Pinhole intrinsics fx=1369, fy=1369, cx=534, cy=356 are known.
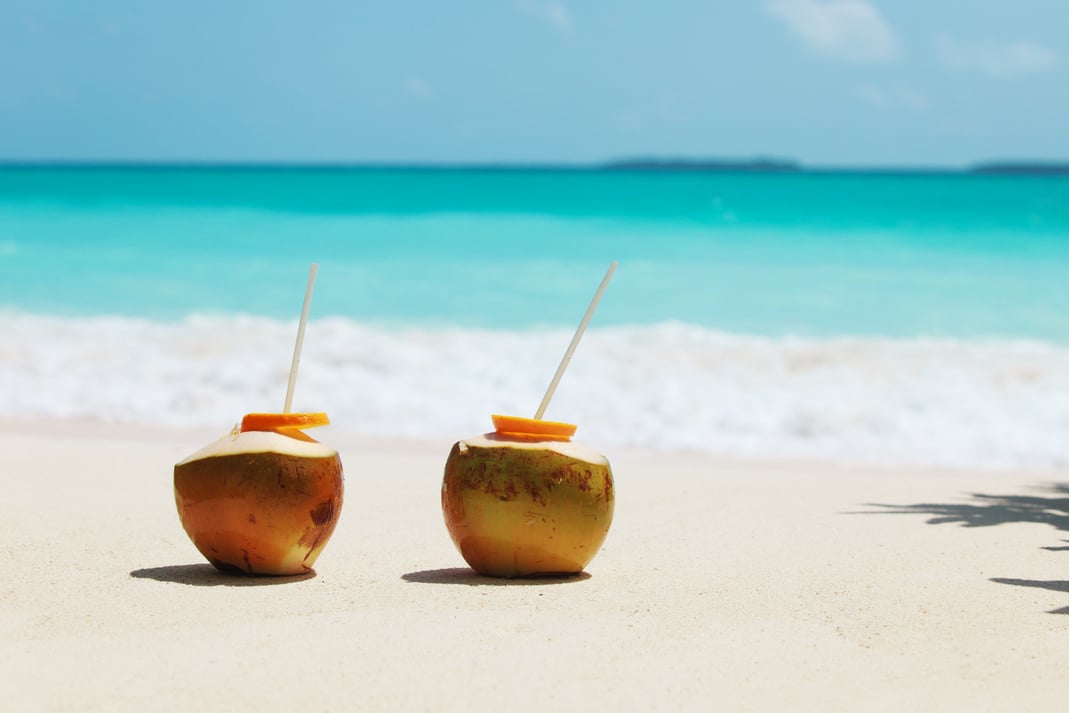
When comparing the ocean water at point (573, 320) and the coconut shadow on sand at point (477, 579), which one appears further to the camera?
the ocean water at point (573, 320)

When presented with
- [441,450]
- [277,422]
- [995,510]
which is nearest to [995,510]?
[995,510]

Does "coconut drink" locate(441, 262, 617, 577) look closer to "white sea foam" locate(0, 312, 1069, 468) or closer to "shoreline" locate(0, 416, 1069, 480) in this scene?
"shoreline" locate(0, 416, 1069, 480)

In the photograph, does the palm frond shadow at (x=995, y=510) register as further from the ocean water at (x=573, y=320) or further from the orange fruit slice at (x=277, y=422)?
the orange fruit slice at (x=277, y=422)

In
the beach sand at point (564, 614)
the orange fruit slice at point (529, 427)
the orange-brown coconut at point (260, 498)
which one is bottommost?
the beach sand at point (564, 614)

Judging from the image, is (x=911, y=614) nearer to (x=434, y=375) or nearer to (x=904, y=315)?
(x=434, y=375)

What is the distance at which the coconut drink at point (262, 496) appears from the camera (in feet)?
14.5

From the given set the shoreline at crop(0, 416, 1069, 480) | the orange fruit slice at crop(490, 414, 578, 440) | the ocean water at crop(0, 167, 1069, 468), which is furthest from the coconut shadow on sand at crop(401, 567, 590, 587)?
the ocean water at crop(0, 167, 1069, 468)

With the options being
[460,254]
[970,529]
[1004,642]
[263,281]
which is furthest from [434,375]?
[460,254]

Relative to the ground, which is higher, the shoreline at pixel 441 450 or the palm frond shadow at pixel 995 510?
the shoreline at pixel 441 450

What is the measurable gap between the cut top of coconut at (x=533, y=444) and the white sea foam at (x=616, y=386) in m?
4.88

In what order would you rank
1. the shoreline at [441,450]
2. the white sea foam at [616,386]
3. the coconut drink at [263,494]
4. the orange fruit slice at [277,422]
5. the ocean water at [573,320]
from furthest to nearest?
1. the ocean water at [573,320]
2. the white sea foam at [616,386]
3. the shoreline at [441,450]
4. the orange fruit slice at [277,422]
5. the coconut drink at [263,494]

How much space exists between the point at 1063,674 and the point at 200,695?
7.47ft

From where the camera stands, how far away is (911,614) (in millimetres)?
4324

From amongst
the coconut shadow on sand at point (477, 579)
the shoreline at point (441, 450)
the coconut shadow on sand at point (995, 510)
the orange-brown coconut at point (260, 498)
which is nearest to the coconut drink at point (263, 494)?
the orange-brown coconut at point (260, 498)
